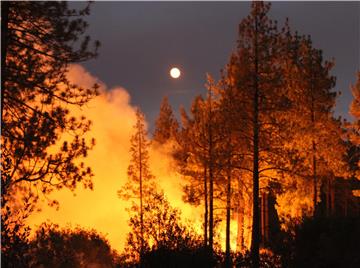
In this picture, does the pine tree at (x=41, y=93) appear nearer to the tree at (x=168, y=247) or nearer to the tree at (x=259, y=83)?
the tree at (x=168, y=247)

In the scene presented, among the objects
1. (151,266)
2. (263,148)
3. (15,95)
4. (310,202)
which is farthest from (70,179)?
(310,202)

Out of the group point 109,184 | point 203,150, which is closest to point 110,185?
point 109,184

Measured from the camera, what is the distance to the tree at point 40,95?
9.42 metres

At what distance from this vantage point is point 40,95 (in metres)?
10.3

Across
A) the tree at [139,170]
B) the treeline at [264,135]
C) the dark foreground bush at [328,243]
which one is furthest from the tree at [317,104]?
the tree at [139,170]

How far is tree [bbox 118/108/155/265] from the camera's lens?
3566 centimetres

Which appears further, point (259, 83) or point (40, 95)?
point (259, 83)

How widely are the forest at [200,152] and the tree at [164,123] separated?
26.6ft

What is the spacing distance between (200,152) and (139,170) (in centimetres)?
1258

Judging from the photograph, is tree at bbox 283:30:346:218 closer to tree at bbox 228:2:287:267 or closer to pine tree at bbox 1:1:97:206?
tree at bbox 228:2:287:267

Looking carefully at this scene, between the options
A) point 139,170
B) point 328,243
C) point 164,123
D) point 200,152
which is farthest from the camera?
point 164,123

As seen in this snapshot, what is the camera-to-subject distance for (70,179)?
32.7 ft

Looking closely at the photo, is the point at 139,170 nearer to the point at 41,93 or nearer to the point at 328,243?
the point at 328,243

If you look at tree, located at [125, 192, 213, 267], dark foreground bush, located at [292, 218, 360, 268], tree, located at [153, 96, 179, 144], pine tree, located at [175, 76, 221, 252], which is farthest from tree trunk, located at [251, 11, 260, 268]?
tree, located at [153, 96, 179, 144]
